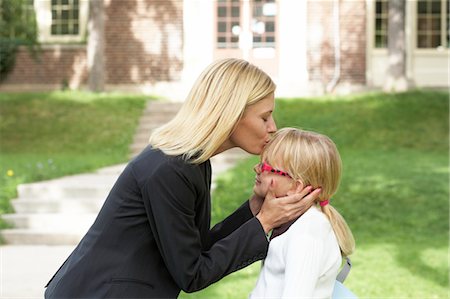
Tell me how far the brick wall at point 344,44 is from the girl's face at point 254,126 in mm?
19859

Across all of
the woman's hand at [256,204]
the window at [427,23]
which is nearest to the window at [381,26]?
the window at [427,23]

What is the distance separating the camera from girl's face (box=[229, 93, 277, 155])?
9.95 ft

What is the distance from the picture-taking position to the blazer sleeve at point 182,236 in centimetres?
288

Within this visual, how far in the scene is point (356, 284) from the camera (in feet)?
23.7

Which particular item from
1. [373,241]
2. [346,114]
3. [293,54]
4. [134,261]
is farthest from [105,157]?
[134,261]

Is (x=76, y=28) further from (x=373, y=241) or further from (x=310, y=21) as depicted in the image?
(x=373, y=241)

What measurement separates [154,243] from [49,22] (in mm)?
22370

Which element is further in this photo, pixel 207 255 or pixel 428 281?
pixel 428 281

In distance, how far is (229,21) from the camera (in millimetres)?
23312

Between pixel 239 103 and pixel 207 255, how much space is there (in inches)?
20.2

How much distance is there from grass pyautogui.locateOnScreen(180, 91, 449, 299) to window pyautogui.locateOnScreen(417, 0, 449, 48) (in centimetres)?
491

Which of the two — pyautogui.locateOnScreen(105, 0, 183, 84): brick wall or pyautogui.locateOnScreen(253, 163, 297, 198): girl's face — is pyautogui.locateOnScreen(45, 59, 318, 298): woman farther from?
pyautogui.locateOnScreen(105, 0, 183, 84): brick wall

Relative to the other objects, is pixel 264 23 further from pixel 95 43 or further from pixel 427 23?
pixel 95 43

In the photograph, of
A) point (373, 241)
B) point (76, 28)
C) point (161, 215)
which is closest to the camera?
point (161, 215)
